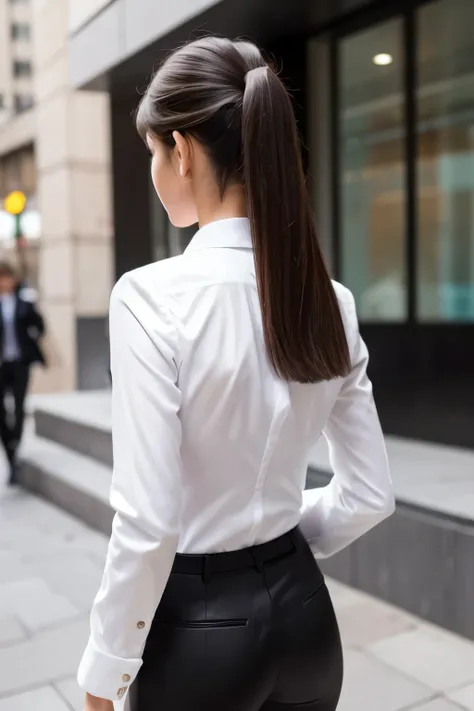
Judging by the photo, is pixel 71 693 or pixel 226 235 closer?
pixel 226 235

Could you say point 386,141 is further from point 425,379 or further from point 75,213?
point 75,213

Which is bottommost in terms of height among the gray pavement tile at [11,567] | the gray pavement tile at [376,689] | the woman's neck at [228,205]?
the gray pavement tile at [11,567]

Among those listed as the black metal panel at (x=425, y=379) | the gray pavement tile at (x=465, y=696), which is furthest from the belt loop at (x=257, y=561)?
the black metal panel at (x=425, y=379)

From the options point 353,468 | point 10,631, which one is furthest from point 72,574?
point 353,468

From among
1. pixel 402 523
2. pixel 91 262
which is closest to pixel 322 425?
pixel 402 523

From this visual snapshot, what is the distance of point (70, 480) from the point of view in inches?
243

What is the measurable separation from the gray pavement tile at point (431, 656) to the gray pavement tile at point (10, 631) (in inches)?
70.0

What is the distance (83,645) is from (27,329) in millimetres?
3819

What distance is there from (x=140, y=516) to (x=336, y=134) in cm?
615

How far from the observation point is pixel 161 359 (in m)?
1.12

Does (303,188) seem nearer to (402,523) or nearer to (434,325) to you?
(402,523)

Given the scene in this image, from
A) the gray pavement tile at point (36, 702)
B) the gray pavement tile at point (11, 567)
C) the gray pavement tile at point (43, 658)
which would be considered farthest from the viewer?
the gray pavement tile at point (11, 567)

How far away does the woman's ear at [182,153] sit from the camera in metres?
1.22

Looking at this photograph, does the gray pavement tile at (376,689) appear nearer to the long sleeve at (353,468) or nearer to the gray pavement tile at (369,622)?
the gray pavement tile at (369,622)
